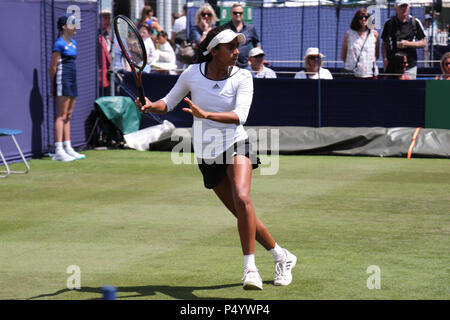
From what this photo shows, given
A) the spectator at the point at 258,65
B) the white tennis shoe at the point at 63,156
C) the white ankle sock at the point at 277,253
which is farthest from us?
the spectator at the point at 258,65

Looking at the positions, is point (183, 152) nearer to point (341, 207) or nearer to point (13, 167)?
point (13, 167)

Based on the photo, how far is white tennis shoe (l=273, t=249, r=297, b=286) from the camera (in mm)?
6332

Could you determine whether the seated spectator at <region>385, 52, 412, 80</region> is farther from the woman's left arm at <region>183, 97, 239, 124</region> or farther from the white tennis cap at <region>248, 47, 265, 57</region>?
the woman's left arm at <region>183, 97, 239, 124</region>

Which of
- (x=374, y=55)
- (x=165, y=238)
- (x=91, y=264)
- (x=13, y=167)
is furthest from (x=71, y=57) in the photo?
(x=91, y=264)

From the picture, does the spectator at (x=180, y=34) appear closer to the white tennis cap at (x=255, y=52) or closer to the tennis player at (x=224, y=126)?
the white tennis cap at (x=255, y=52)

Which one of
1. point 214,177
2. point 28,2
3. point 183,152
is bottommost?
point 183,152

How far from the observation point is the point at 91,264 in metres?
7.02

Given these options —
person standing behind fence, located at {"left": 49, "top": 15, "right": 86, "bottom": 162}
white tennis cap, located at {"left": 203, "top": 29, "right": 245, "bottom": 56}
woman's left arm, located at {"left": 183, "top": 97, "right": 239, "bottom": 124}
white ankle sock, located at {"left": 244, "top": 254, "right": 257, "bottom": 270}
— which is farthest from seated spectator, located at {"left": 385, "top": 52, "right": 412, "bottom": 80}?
white ankle sock, located at {"left": 244, "top": 254, "right": 257, "bottom": 270}

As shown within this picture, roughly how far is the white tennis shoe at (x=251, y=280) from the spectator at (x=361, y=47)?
10455 millimetres

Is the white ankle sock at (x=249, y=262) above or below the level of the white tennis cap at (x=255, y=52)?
below

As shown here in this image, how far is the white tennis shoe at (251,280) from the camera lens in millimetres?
6098

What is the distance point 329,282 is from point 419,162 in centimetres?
789

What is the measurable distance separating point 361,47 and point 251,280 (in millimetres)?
10529

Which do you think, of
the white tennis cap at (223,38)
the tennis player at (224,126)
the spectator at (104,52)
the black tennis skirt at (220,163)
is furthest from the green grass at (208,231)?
the spectator at (104,52)
